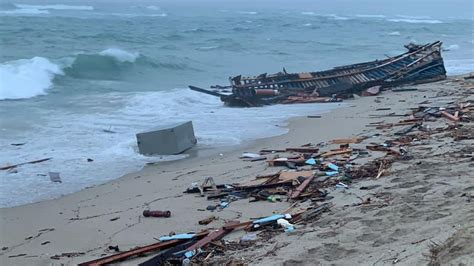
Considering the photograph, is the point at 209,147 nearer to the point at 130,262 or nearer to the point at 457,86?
the point at 130,262

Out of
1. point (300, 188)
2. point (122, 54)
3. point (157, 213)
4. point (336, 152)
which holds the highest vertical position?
point (300, 188)

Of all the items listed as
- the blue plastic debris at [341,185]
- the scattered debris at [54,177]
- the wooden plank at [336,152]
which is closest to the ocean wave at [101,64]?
the scattered debris at [54,177]

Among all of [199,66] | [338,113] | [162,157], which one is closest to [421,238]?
[162,157]

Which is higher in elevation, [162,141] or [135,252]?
[135,252]

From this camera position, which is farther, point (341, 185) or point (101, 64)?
point (101, 64)

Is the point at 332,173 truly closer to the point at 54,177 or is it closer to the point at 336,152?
the point at 336,152

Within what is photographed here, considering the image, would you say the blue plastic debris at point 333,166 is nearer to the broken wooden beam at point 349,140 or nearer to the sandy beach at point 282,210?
the sandy beach at point 282,210

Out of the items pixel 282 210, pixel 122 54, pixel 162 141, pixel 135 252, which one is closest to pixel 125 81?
pixel 122 54

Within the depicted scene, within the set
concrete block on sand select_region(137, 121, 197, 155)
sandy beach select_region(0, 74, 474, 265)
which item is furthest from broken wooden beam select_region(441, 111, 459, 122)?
concrete block on sand select_region(137, 121, 197, 155)
